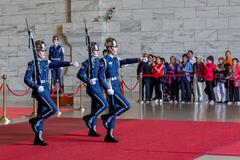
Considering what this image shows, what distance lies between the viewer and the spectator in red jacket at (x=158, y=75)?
17.5m

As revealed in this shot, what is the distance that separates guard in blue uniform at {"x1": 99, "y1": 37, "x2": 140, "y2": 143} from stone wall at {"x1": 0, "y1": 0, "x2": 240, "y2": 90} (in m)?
11.2

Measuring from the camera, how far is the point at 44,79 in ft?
28.1

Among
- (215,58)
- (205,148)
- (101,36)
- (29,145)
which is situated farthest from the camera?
(101,36)

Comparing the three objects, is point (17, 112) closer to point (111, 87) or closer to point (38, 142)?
point (38, 142)

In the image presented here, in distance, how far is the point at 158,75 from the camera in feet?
57.6

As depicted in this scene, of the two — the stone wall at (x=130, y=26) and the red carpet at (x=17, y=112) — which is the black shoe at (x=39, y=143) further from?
the stone wall at (x=130, y=26)

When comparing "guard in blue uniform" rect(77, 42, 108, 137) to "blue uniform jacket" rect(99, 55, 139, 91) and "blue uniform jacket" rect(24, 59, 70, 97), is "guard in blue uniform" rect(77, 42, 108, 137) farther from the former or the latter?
"blue uniform jacket" rect(24, 59, 70, 97)

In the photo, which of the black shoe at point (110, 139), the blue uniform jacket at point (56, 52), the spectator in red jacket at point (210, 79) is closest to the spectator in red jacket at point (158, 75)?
the spectator in red jacket at point (210, 79)

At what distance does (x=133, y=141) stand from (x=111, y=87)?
97 cm

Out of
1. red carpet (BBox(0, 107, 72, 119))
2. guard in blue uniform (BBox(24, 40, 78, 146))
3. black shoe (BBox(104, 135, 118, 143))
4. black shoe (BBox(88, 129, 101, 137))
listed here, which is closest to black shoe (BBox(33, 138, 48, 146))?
guard in blue uniform (BBox(24, 40, 78, 146))

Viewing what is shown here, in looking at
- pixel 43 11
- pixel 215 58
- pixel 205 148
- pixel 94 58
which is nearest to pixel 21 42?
pixel 43 11

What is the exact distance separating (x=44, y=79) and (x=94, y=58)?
1224mm

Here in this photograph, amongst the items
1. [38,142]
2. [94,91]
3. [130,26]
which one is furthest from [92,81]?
[130,26]

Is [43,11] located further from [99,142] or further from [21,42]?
[99,142]
